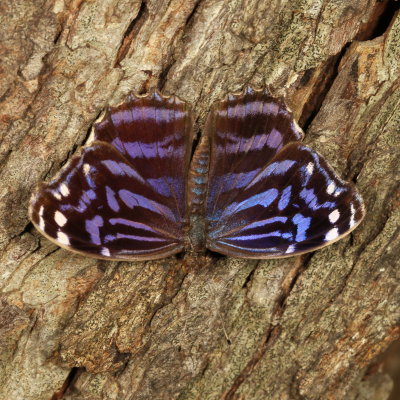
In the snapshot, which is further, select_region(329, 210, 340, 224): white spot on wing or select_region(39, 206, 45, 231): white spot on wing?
select_region(329, 210, 340, 224): white spot on wing

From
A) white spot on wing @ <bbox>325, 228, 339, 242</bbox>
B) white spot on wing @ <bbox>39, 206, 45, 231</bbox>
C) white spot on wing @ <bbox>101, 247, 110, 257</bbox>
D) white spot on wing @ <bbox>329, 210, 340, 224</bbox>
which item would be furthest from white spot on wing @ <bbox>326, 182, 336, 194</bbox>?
white spot on wing @ <bbox>39, 206, 45, 231</bbox>

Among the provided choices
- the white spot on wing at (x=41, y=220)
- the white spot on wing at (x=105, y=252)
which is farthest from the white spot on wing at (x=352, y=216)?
the white spot on wing at (x=41, y=220)

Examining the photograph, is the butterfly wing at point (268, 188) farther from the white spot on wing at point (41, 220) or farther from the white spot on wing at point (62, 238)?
the white spot on wing at point (41, 220)

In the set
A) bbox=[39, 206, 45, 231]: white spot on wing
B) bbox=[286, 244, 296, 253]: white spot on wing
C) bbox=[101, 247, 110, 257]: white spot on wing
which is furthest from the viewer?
bbox=[286, 244, 296, 253]: white spot on wing

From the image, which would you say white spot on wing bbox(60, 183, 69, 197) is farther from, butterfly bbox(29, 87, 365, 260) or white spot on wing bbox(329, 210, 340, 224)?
white spot on wing bbox(329, 210, 340, 224)

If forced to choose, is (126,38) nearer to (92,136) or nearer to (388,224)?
(92,136)

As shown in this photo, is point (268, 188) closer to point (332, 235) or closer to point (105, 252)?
→ point (332, 235)

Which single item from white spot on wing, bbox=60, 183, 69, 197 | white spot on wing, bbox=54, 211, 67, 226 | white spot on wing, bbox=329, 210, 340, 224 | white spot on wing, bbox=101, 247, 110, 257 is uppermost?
white spot on wing, bbox=60, 183, 69, 197
